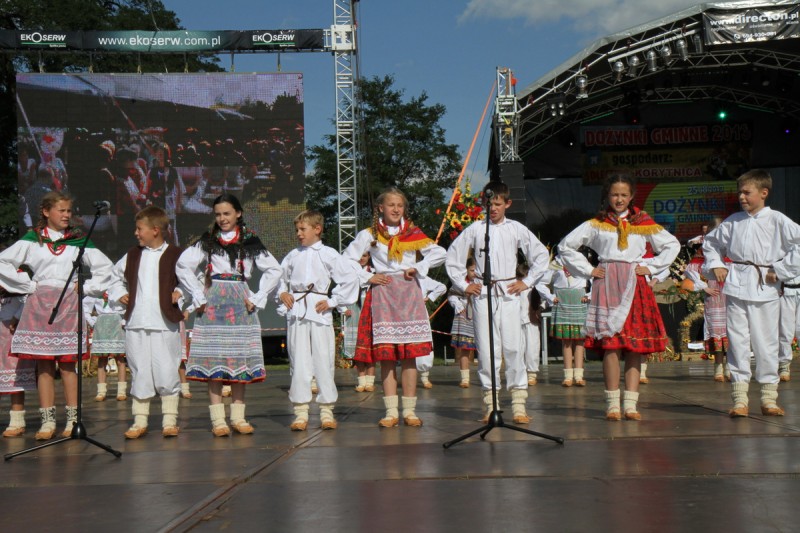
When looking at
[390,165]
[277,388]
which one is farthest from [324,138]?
[277,388]

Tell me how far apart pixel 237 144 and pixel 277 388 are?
1164 cm

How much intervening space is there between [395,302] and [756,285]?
2.72 m

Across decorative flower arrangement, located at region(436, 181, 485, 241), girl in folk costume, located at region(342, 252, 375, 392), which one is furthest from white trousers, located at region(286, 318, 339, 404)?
decorative flower arrangement, located at region(436, 181, 485, 241)

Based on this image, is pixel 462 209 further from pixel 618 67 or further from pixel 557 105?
pixel 618 67

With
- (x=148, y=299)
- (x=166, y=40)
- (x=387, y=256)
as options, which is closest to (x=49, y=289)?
(x=148, y=299)

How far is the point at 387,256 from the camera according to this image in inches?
289

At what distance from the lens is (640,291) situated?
723 centimetres

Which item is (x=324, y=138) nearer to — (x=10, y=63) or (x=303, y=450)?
(x=10, y=63)

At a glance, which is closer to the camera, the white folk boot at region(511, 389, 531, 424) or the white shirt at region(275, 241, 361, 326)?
the white folk boot at region(511, 389, 531, 424)

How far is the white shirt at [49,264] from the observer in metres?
7.16

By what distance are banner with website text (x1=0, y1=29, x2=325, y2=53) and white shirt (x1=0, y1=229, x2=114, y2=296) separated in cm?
1760

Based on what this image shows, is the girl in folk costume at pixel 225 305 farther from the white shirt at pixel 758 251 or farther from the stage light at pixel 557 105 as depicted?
the stage light at pixel 557 105

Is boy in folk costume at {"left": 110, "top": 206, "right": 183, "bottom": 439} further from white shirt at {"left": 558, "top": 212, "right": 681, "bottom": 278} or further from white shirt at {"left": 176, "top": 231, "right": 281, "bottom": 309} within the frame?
white shirt at {"left": 558, "top": 212, "right": 681, "bottom": 278}

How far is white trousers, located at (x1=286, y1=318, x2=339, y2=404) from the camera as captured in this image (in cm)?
718
